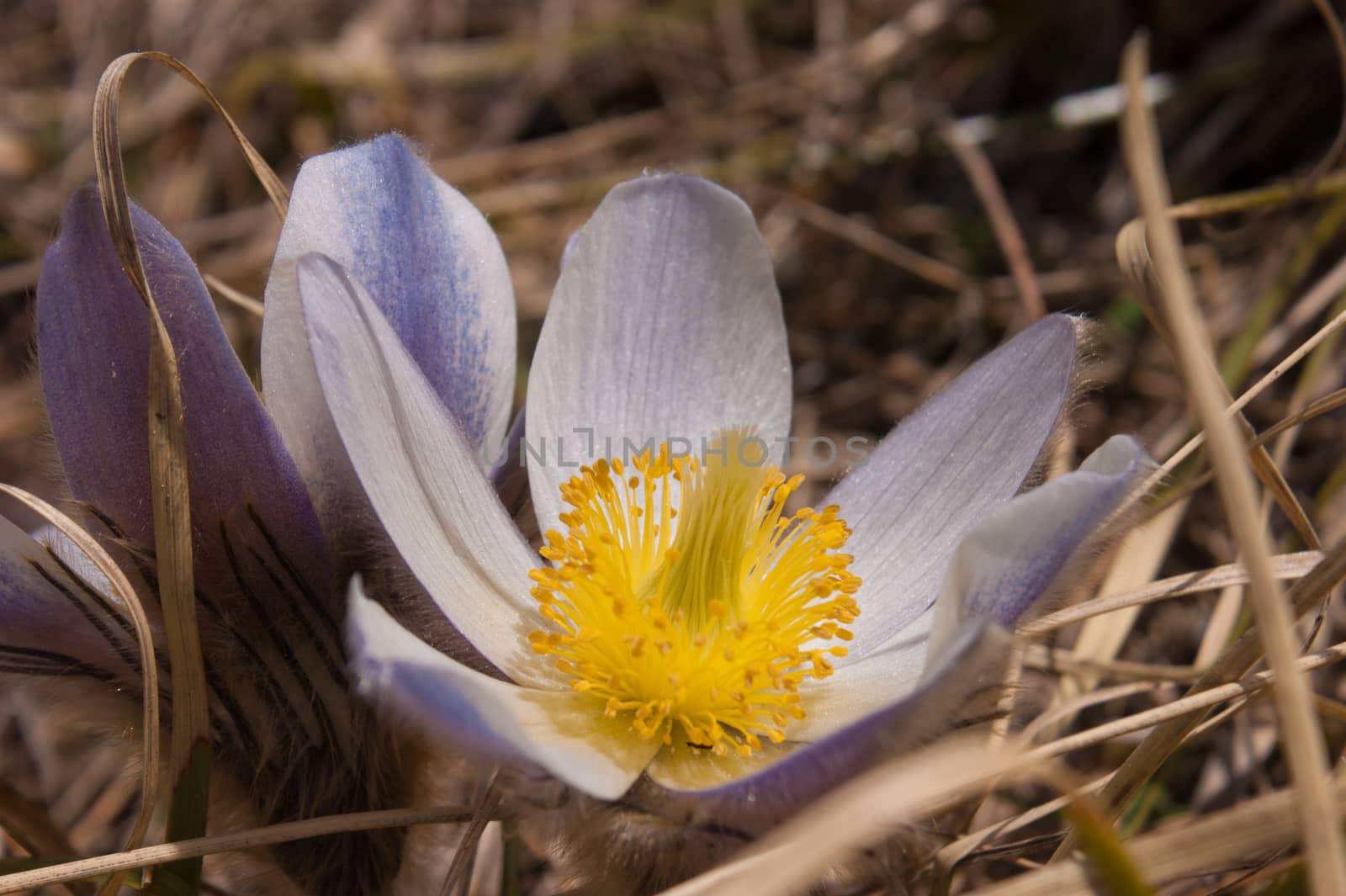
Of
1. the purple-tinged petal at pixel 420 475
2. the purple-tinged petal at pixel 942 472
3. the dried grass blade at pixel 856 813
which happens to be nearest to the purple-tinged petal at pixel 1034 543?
the dried grass blade at pixel 856 813

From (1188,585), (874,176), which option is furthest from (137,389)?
(874,176)

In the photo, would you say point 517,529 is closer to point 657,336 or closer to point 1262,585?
point 657,336

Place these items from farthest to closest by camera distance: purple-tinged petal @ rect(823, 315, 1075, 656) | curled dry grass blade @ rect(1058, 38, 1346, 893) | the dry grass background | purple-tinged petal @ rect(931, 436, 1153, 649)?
the dry grass background, purple-tinged petal @ rect(823, 315, 1075, 656), purple-tinged petal @ rect(931, 436, 1153, 649), curled dry grass blade @ rect(1058, 38, 1346, 893)

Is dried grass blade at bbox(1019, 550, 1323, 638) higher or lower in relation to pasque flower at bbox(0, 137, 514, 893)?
lower

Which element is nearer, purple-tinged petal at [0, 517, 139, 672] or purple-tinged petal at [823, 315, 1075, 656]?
purple-tinged petal at [0, 517, 139, 672]

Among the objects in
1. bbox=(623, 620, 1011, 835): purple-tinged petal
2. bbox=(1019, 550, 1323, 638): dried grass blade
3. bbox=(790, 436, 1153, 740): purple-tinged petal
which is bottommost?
bbox=(1019, 550, 1323, 638): dried grass blade

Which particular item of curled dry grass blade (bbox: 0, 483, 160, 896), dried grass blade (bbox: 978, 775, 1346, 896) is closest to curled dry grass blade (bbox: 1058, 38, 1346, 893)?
dried grass blade (bbox: 978, 775, 1346, 896)

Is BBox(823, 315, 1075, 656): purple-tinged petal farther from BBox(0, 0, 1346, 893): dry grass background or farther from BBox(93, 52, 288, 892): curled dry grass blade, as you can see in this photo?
BBox(93, 52, 288, 892): curled dry grass blade
